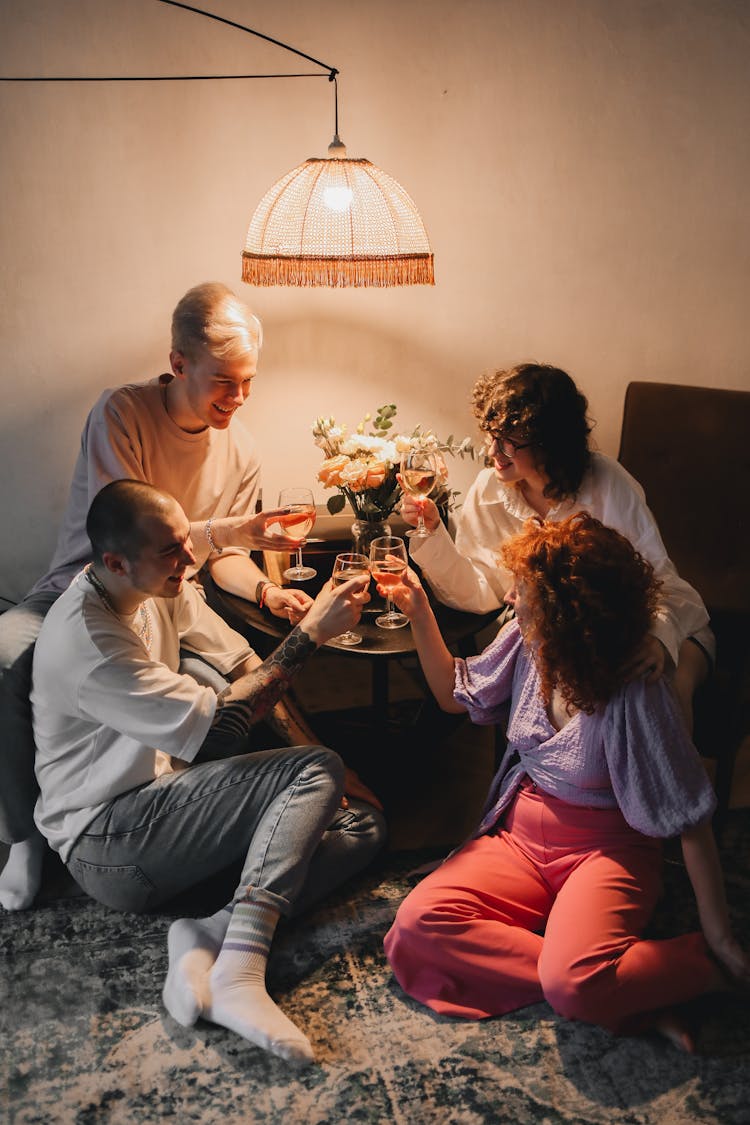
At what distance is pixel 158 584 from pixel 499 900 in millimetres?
938

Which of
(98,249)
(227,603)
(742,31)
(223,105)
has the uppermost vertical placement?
(742,31)

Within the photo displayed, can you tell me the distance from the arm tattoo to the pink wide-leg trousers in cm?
49

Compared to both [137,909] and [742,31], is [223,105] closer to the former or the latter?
[742,31]

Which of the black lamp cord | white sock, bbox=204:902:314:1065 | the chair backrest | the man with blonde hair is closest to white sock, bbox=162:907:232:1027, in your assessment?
white sock, bbox=204:902:314:1065

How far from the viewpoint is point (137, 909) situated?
2.18 metres

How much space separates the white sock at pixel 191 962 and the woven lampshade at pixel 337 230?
4.92 ft

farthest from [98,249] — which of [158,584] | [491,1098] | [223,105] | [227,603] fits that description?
[491,1098]

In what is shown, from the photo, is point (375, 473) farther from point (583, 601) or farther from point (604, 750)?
point (604, 750)

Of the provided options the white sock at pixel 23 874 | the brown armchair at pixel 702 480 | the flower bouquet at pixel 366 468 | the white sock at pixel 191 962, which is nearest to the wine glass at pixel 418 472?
the flower bouquet at pixel 366 468

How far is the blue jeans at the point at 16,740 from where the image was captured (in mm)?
2244

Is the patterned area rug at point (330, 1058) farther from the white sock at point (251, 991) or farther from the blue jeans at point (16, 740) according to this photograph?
the blue jeans at point (16, 740)

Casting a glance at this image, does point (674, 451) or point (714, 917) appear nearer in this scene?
point (714, 917)

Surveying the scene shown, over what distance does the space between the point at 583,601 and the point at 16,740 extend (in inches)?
50.8

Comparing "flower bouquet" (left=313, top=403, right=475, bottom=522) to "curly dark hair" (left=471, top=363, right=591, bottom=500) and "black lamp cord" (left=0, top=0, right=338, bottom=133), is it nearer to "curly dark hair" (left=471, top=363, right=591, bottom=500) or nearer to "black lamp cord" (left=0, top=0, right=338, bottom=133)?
"curly dark hair" (left=471, top=363, right=591, bottom=500)
